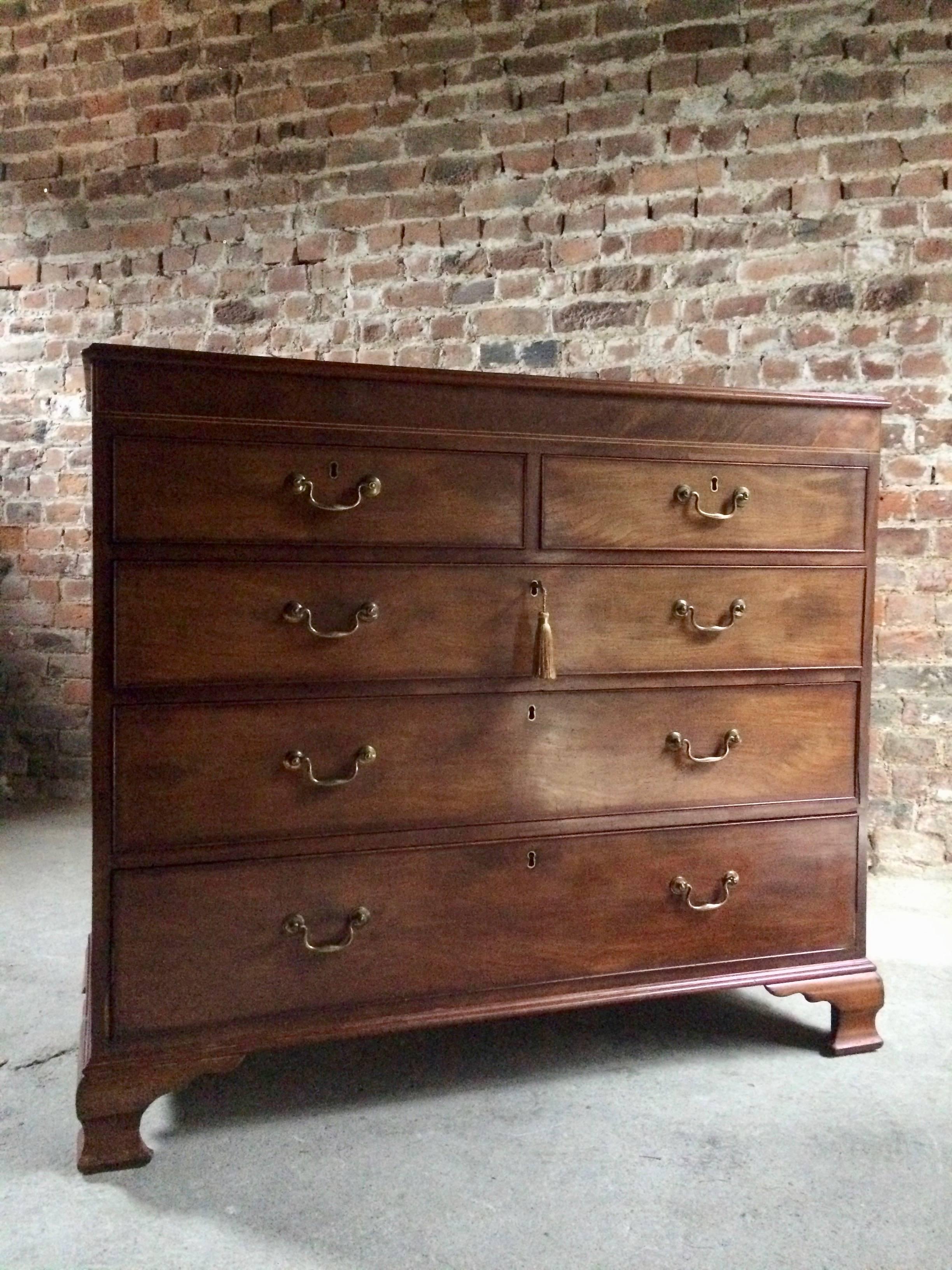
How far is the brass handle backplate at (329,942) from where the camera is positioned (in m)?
1.52

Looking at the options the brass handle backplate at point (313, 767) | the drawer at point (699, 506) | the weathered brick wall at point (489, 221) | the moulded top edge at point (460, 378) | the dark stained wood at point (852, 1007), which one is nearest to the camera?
the moulded top edge at point (460, 378)

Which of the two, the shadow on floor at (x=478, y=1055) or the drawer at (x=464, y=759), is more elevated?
the drawer at (x=464, y=759)

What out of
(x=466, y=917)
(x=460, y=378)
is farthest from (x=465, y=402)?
(x=466, y=917)

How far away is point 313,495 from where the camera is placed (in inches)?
58.9

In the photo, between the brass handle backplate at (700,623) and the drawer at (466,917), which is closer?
the drawer at (466,917)

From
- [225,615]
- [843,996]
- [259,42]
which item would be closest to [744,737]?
[843,996]

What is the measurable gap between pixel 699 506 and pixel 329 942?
3.03 feet

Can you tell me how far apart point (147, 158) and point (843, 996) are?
10.6ft

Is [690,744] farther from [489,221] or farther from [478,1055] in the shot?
[489,221]

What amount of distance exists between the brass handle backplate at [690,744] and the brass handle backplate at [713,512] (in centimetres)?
36

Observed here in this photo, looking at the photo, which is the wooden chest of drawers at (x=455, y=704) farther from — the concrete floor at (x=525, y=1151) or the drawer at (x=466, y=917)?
the concrete floor at (x=525, y=1151)

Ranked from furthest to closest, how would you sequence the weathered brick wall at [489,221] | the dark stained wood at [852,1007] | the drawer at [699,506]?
1. the weathered brick wall at [489,221]
2. the dark stained wood at [852,1007]
3. the drawer at [699,506]

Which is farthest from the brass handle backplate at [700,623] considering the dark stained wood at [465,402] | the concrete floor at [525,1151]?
the concrete floor at [525,1151]

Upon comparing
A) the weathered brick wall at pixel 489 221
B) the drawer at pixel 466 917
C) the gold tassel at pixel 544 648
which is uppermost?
the weathered brick wall at pixel 489 221
